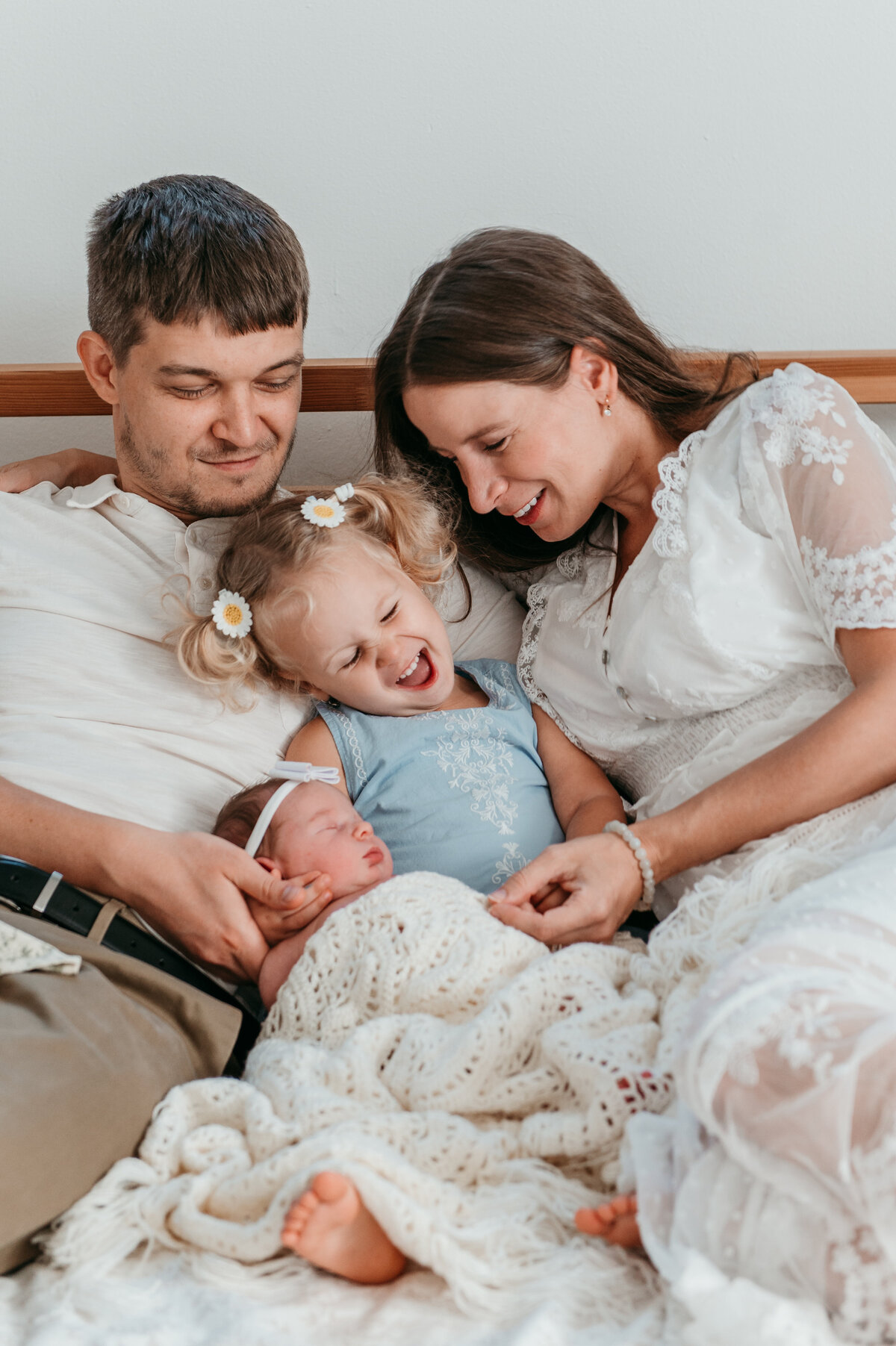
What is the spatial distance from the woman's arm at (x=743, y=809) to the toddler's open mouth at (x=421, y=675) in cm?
36

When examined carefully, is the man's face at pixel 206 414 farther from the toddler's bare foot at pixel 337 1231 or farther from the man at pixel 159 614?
the toddler's bare foot at pixel 337 1231

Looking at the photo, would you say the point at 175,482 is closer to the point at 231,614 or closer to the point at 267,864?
the point at 231,614

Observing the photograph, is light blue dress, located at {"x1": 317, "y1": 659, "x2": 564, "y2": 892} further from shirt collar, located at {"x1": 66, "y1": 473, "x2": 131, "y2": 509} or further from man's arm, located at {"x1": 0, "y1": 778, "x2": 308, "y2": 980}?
shirt collar, located at {"x1": 66, "y1": 473, "x2": 131, "y2": 509}

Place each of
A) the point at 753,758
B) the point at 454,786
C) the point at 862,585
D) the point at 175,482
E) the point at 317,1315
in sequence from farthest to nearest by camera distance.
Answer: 1. the point at 175,482
2. the point at 454,786
3. the point at 753,758
4. the point at 862,585
5. the point at 317,1315

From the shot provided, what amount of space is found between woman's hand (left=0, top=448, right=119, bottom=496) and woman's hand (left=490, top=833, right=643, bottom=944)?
99cm

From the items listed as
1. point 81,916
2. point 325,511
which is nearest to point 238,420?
point 325,511

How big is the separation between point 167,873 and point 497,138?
1.32 metres

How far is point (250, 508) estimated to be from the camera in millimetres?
1660

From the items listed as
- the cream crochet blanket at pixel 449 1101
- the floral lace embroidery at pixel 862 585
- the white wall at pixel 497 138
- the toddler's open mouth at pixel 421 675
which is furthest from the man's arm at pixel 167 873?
the white wall at pixel 497 138

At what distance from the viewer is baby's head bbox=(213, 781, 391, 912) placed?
1.30 m

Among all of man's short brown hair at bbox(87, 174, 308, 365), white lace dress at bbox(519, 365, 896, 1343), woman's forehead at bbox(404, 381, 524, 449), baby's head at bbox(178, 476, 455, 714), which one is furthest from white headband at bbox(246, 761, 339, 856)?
man's short brown hair at bbox(87, 174, 308, 365)

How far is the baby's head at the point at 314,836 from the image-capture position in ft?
4.27

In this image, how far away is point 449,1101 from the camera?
98cm

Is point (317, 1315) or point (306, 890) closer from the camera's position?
point (317, 1315)
